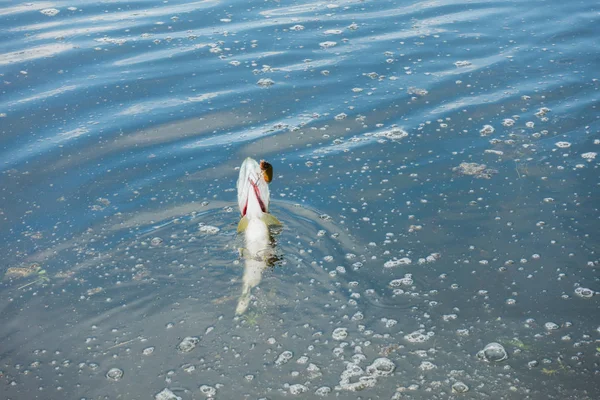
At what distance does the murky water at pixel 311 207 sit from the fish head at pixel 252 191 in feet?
0.73

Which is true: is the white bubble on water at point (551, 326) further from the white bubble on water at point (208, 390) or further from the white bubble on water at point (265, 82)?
the white bubble on water at point (265, 82)

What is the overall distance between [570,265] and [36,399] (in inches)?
120

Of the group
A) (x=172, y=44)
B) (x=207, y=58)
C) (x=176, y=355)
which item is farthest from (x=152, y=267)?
(x=172, y=44)

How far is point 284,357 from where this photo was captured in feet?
11.4

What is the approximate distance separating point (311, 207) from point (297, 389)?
170 cm

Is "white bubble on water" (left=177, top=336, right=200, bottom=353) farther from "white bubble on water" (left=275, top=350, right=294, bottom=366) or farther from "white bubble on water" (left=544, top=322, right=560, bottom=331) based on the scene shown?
"white bubble on water" (left=544, top=322, right=560, bottom=331)

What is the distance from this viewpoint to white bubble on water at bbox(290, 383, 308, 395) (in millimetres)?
3273

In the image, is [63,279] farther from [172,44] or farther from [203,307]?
[172,44]

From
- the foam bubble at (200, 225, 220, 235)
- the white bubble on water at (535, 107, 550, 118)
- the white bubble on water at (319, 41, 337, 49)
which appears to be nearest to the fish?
the foam bubble at (200, 225, 220, 235)

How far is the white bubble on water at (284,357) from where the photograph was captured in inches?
136

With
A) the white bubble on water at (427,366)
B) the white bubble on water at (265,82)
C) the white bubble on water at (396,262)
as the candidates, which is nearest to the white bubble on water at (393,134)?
the white bubble on water at (265,82)

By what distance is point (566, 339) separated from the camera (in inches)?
138

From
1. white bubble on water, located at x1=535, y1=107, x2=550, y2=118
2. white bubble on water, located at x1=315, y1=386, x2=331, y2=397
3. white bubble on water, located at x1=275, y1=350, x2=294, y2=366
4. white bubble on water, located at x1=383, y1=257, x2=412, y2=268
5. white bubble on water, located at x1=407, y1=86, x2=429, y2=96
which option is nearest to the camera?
white bubble on water, located at x1=315, y1=386, x2=331, y2=397

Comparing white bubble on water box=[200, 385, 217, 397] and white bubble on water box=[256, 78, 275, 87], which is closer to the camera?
white bubble on water box=[200, 385, 217, 397]
